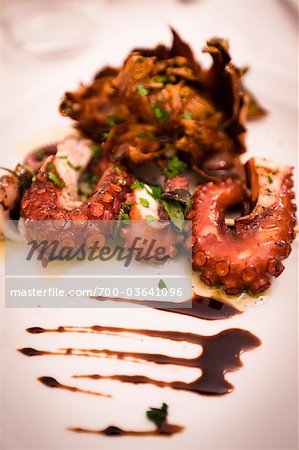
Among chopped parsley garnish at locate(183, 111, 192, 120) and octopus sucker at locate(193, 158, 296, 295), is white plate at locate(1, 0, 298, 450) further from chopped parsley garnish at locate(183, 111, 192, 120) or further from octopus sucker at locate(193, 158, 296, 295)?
chopped parsley garnish at locate(183, 111, 192, 120)

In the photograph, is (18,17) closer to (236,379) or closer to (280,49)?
(280,49)

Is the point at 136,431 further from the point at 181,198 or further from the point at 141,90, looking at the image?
the point at 141,90

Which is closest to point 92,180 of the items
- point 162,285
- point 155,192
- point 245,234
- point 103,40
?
point 155,192

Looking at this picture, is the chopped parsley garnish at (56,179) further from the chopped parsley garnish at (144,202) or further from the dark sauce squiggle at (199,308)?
the dark sauce squiggle at (199,308)

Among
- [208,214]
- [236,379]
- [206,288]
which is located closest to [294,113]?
[208,214]

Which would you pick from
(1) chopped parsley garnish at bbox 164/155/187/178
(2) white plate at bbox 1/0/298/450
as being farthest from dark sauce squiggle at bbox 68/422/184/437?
(1) chopped parsley garnish at bbox 164/155/187/178

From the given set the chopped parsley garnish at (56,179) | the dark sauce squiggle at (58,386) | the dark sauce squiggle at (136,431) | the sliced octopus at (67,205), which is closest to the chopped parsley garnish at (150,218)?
the sliced octopus at (67,205)

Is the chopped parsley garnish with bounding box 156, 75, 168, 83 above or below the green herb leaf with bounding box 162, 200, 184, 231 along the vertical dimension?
above
